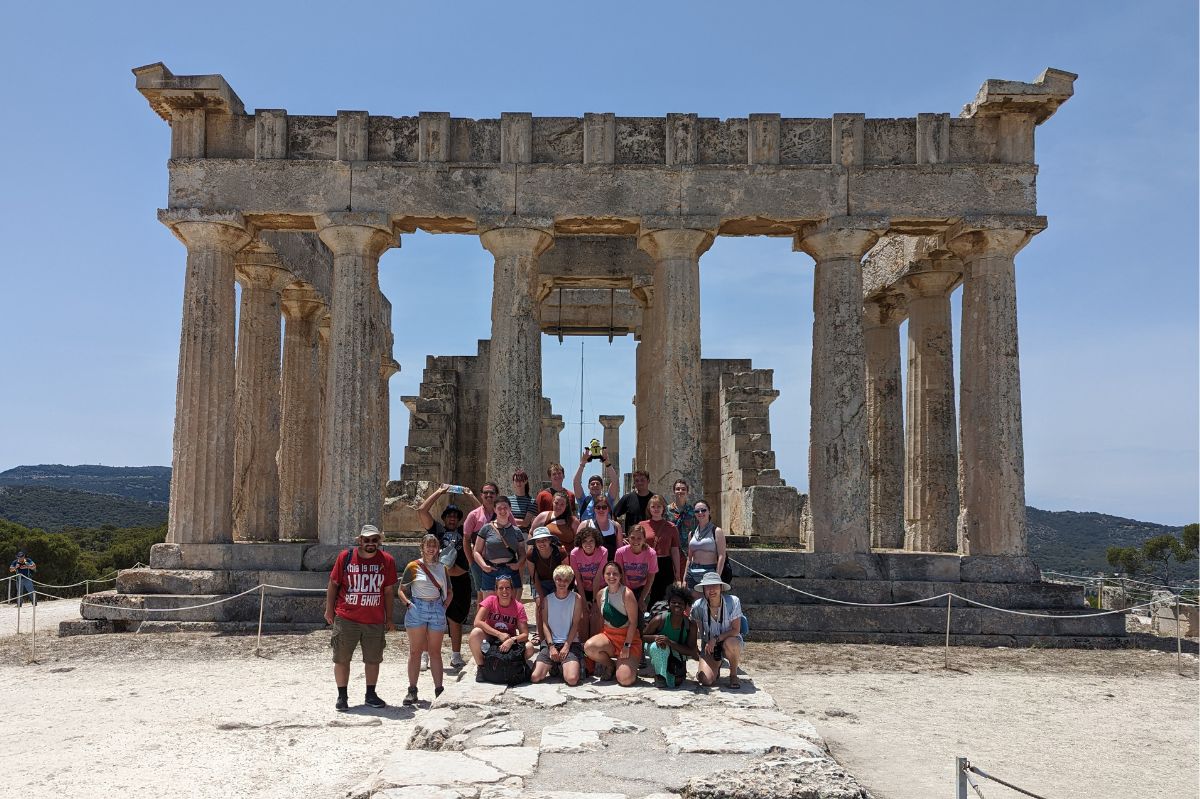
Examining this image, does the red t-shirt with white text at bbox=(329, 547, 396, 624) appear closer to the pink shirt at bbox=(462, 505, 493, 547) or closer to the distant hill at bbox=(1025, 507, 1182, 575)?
the pink shirt at bbox=(462, 505, 493, 547)

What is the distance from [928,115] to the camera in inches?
743

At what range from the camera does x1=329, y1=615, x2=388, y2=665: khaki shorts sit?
1084 centimetres

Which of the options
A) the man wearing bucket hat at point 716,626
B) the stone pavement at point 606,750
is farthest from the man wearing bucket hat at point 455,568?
the man wearing bucket hat at point 716,626

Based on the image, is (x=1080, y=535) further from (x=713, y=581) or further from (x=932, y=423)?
(x=713, y=581)

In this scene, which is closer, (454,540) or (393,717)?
(393,717)

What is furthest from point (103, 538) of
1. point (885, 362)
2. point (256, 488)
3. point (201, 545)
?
point (885, 362)

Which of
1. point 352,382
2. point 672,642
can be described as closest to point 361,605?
point 672,642

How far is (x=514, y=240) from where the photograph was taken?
1861 cm

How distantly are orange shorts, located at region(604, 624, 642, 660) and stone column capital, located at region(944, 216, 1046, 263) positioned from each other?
11.2 m

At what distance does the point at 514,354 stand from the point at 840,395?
5.65 metres

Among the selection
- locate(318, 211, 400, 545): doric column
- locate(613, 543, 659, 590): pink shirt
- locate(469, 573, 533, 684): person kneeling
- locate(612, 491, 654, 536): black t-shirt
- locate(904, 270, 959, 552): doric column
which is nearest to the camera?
locate(469, 573, 533, 684): person kneeling

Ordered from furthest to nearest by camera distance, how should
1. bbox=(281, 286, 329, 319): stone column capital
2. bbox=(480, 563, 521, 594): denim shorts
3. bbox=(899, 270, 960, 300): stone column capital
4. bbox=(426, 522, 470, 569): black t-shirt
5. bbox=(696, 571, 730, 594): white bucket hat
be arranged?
bbox=(281, 286, 329, 319): stone column capital < bbox=(899, 270, 960, 300): stone column capital < bbox=(426, 522, 470, 569): black t-shirt < bbox=(480, 563, 521, 594): denim shorts < bbox=(696, 571, 730, 594): white bucket hat

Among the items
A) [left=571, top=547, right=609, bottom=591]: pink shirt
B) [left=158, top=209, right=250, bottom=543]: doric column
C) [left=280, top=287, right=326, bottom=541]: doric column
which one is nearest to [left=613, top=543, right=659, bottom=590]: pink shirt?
[left=571, top=547, right=609, bottom=591]: pink shirt

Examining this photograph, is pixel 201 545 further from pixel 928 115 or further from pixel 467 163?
pixel 928 115
